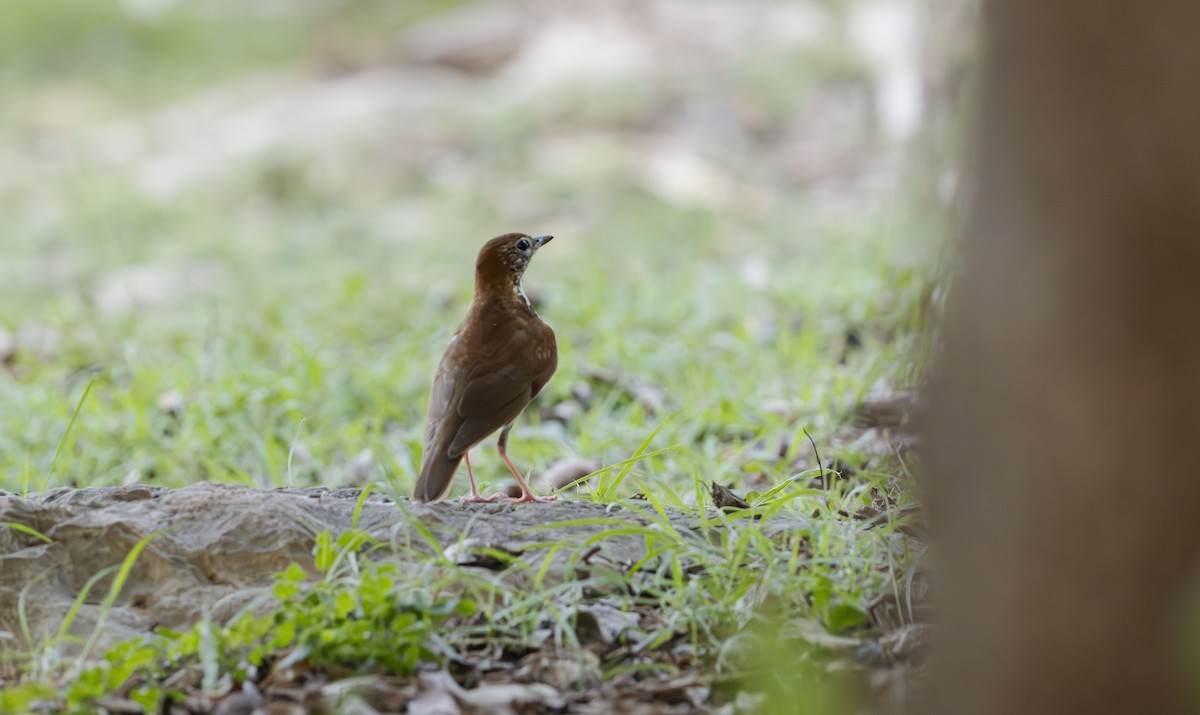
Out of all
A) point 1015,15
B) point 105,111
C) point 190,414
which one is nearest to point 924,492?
point 1015,15

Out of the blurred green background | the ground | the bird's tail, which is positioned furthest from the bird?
the blurred green background

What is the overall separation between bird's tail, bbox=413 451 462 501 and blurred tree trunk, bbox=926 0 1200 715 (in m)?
1.88

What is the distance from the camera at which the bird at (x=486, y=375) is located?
141 inches

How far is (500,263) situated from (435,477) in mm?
965

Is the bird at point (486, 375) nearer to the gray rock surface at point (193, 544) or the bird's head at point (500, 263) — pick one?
the bird's head at point (500, 263)

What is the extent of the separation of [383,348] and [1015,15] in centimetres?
538

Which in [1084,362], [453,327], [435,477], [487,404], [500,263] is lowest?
[453,327]

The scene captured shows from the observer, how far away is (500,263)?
13.9ft

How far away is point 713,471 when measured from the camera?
4.80 metres

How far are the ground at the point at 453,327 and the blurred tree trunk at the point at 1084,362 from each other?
590mm

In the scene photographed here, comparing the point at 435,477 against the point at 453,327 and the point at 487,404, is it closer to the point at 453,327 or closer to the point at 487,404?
the point at 487,404

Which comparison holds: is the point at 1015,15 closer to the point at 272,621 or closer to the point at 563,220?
the point at 272,621

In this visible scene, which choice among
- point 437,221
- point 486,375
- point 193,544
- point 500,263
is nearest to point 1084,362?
point 193,544

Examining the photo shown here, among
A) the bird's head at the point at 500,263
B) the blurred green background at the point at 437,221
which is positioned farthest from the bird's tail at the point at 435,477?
the blurred green background at the point at 437,221
